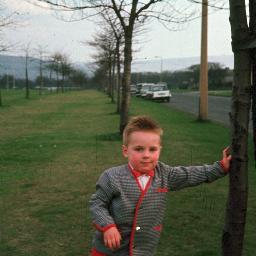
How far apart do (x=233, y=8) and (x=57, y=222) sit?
11.8 ft

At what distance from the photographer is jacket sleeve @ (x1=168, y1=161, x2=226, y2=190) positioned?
3.19 meters

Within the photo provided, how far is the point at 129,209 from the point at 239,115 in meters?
1.17

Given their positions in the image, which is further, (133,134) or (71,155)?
(71,155)

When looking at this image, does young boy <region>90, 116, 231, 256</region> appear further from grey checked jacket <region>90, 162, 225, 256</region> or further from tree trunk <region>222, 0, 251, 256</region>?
tree trunk <region>222, 0, 251, 256</region>

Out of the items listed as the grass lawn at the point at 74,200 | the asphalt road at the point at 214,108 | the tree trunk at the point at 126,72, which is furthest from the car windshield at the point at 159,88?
the grass lawn at the point at 74,200

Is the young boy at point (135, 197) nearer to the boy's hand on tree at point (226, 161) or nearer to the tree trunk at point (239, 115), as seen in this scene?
the boy's hand on tree at point (226, 161)

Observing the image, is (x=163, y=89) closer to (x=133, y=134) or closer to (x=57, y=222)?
(x=57, y=222)

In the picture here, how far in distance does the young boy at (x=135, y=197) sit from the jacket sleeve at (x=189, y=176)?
123 millimetres

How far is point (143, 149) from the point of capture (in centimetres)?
297

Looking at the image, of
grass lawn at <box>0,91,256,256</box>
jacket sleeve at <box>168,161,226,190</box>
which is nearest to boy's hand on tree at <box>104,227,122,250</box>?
jacket sleeve at <box>168,161,226,190</box>

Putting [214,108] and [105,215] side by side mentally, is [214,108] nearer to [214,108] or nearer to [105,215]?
[214,108]

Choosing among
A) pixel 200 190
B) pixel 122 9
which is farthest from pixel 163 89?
pixel 200 190

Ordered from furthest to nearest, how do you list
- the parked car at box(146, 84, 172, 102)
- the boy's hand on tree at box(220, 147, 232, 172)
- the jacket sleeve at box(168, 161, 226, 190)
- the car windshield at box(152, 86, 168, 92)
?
the car windshield at box(152, 86, 168, 92)
the parked car at box(146, 84, 172, 102)
the boy's hand on tree at box(220, 147, 232, 172)
the jacket sleeve at box(168, 161, 226, 190)

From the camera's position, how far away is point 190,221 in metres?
6.47
